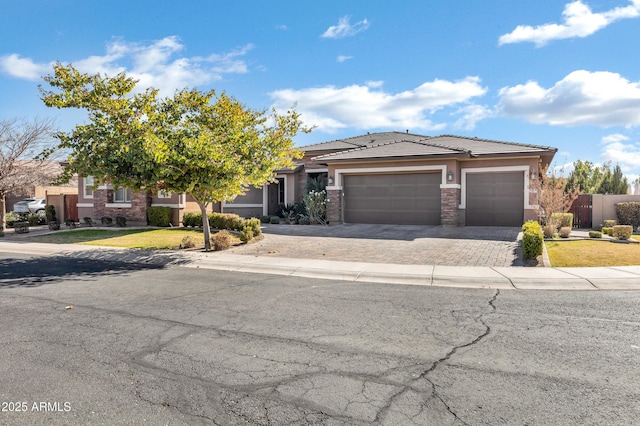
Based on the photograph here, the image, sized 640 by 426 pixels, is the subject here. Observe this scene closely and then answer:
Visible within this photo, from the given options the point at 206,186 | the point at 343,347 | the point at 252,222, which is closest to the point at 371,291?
the point at 343,347

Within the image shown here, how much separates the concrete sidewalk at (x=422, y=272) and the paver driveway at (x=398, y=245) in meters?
0.92

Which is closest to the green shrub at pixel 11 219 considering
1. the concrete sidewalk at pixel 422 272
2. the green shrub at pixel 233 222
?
the green shrub at pixel 233 222

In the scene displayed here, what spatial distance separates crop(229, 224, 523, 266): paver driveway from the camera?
1251 cm

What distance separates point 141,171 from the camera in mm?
12859

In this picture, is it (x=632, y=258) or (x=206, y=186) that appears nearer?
(x=632, y=258)

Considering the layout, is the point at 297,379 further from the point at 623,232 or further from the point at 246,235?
the point at 623,232

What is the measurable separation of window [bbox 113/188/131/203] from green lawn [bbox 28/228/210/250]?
3.21 m

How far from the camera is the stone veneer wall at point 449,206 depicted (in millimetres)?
20219

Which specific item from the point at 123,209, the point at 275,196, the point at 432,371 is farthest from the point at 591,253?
the point at 123,209

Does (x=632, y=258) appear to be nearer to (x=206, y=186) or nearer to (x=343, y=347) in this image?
(x=343, y=347)

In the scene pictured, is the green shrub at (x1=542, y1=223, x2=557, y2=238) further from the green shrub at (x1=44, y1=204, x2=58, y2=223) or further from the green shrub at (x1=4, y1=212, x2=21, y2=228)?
the green shrub at (x1=4, y1=212, x2=21, y2=228)

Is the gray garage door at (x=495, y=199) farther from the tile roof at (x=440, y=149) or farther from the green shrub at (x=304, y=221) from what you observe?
the green shrub at (x=304, y=221)

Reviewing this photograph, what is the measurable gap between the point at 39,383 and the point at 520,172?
21.1 metres

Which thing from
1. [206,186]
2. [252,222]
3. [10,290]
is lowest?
[10,290]
